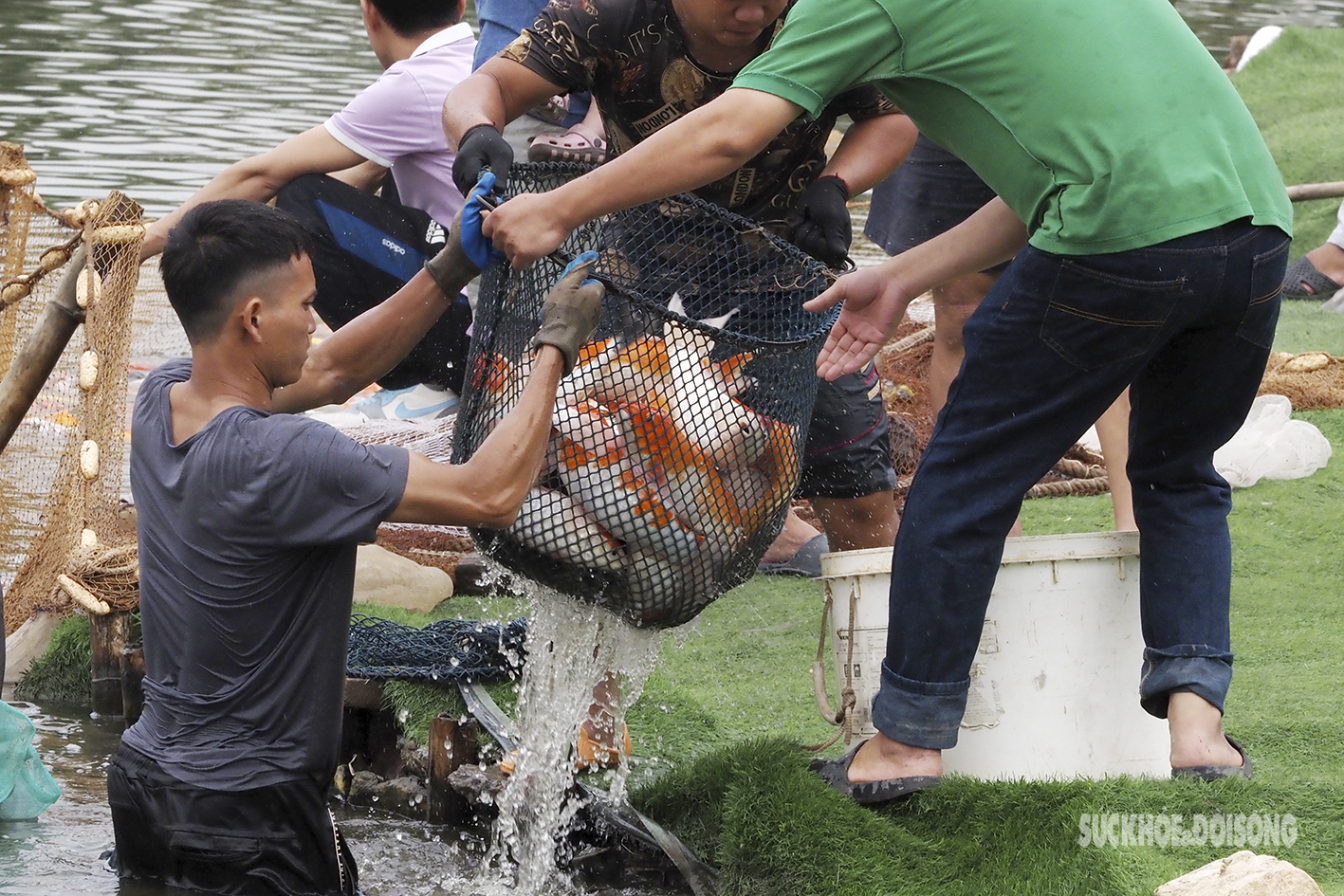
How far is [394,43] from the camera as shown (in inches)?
220

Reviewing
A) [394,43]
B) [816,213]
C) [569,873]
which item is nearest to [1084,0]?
[816,213]

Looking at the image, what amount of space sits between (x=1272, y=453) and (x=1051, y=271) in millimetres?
3305

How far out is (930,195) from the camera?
4.88 m

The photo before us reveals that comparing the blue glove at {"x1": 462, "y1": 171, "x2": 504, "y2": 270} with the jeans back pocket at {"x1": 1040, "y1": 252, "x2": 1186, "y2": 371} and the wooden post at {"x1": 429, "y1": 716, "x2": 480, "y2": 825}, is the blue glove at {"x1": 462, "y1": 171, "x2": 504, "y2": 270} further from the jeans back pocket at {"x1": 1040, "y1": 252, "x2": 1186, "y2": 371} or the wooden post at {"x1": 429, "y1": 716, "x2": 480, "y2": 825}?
the wooden post at {"x1": 429, "y1": 716, "x2": 480, "y2": 825}

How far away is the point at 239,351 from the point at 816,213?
1293 mm

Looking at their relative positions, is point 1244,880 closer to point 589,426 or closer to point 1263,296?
point 1263,296

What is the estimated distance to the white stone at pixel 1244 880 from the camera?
2549mm

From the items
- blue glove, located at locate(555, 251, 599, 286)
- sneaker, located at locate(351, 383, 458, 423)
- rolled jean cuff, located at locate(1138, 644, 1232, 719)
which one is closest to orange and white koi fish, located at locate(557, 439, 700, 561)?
blue glove, located at locate(555, 251, 599, 286)

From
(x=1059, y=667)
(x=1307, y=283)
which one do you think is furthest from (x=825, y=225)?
(x=1307, y=283)

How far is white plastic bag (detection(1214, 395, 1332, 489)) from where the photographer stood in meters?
5.70

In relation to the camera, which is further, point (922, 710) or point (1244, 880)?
point (922, 710)

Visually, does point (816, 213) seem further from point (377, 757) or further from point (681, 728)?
point (377, 757)

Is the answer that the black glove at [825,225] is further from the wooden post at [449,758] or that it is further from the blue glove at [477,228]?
the wooden post at [449,758]

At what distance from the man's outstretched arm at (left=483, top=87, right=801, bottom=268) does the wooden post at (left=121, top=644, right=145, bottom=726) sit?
7.62 ft
